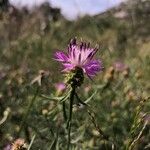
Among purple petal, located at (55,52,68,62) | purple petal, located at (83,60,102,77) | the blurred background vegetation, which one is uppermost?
purple petal, located at (55,52,68,62)

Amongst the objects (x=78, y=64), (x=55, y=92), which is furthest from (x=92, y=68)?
(x=55, y=92)

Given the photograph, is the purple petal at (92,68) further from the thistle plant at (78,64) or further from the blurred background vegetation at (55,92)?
the blurred background vegetation at (55,92)

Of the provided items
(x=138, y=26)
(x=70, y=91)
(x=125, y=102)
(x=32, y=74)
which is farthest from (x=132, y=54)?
(x=70, y=91)

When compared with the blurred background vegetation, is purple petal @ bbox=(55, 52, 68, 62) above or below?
above

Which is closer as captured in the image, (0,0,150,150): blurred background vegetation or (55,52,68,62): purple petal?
(55,52,68,62): purple petal

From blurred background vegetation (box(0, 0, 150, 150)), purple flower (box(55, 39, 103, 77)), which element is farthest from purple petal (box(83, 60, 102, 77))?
blurred background vegetation (box(0, 0, 150, 150))

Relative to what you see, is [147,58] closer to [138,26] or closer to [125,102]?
[125,102]

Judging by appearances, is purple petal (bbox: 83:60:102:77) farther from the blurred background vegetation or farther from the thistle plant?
the blurred background vegetation

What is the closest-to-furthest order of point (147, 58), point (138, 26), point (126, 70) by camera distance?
point (126, 70) < point (147, 58) < point (138, 26)

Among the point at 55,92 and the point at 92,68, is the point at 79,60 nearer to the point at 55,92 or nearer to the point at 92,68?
the point at 92,68
